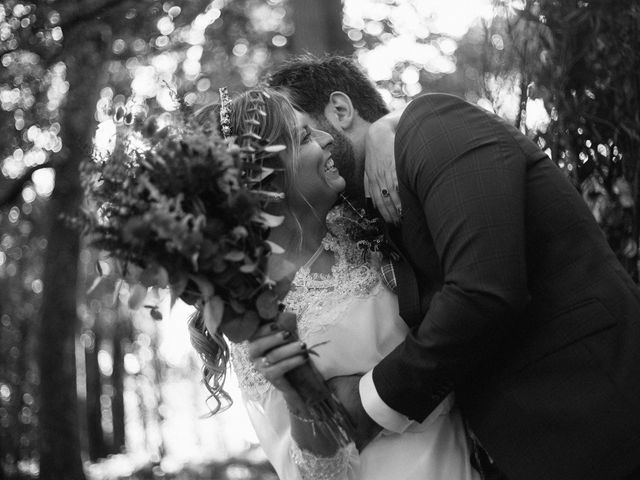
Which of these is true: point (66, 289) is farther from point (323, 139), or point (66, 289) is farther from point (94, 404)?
point (94, 404)

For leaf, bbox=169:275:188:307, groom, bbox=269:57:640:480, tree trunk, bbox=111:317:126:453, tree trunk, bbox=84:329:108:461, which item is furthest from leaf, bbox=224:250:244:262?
tree trunk, bbox=111:317:126:453

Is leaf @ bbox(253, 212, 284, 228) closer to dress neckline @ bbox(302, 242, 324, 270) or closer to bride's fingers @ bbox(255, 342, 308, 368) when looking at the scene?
bride's fingers @ bbox(255, 342, 308, 368)

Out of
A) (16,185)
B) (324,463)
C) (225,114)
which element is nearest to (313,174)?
(225,114)

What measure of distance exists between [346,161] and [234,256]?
123 cm

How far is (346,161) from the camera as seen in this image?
138 inches

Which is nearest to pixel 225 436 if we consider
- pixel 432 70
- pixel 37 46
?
pixel 432 70

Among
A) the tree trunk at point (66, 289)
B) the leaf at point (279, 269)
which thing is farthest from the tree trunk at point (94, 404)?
the leaf at point (279, 269)

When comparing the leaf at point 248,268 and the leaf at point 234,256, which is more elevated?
the leaf at point 234,256

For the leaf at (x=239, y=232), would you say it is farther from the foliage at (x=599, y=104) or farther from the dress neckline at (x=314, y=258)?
the foliage at (x=599, y=104)

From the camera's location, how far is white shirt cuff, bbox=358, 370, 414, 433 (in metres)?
2.68

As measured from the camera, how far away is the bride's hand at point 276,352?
2.52m

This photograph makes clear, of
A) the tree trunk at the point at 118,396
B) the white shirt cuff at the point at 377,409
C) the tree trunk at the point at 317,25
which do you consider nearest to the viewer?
the white shirt cuff at the point at 377,409

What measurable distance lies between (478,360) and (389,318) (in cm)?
54

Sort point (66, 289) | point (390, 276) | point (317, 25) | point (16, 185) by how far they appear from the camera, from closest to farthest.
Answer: point (390, 276)
point (317, 25)
point (66, 289)
point (16, 185)
